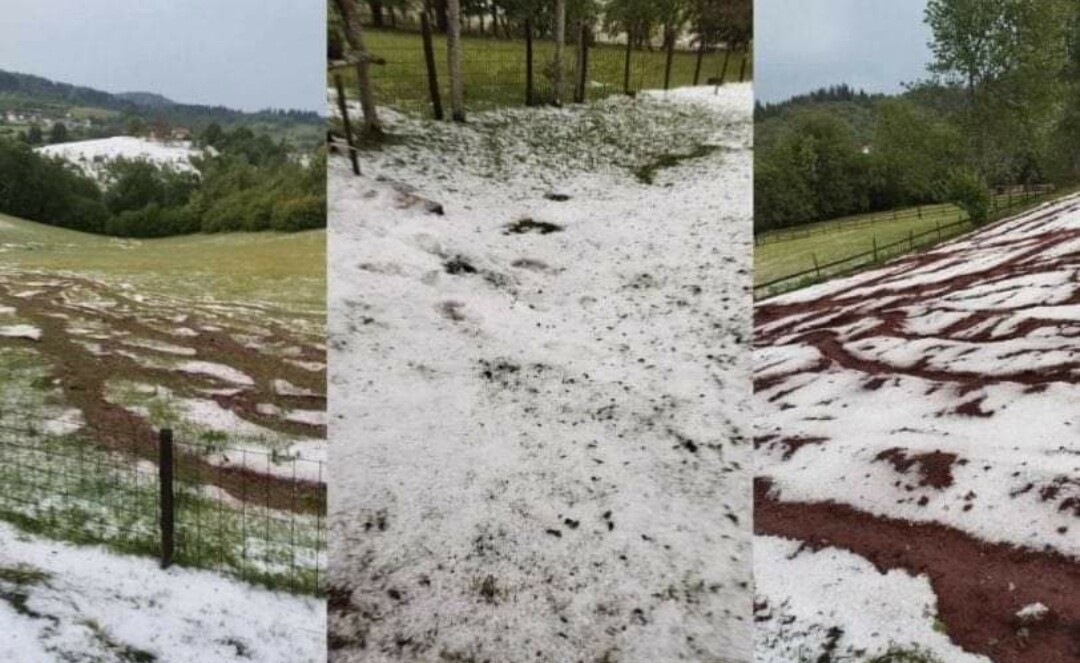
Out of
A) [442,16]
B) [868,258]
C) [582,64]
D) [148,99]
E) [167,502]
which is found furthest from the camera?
[868,258]

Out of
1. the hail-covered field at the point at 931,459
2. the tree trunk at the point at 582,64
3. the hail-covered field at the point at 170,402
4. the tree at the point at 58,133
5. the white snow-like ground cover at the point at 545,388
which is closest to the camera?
the hail-covered field at the point at 931,459

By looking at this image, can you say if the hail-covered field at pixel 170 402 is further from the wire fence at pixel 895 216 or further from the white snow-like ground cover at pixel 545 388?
the wire fence at pixel 895 216

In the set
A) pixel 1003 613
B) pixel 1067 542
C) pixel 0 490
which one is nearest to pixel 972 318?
pixel 1067 542

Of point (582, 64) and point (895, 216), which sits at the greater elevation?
point (582, 64)

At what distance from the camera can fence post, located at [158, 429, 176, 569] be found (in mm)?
2893

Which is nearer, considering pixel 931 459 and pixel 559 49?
pixel 931 459

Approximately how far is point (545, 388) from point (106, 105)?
2.05m

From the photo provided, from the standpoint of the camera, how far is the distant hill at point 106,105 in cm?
310

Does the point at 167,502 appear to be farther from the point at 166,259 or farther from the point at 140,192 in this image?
the point at 140,192

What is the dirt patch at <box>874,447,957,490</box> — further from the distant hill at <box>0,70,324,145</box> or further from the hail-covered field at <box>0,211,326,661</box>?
the distant hill at <box>0,70,324,145</box>

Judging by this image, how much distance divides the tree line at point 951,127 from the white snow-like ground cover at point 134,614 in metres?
2.23

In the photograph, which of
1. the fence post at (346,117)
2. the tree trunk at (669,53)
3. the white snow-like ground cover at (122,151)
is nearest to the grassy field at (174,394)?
the white snow-like ground cover at (122,151)

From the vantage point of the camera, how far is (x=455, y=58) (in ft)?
8.92

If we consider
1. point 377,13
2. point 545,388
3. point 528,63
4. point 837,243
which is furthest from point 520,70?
point 837,243
